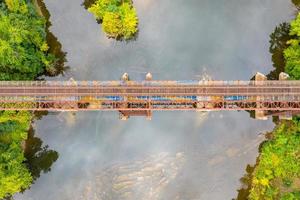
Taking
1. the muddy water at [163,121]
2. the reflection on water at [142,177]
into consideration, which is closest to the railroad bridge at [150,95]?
the muddy water at [163,121]

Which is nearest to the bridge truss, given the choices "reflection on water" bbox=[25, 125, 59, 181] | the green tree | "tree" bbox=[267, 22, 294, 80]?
the green tree

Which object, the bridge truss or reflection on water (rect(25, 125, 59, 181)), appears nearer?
the bridge truss

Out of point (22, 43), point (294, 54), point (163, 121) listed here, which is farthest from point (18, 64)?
point (294, 54)

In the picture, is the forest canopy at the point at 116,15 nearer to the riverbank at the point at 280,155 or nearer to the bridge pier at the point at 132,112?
the bridge pier at the point at 132,112

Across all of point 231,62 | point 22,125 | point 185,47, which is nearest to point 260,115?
point 231,62

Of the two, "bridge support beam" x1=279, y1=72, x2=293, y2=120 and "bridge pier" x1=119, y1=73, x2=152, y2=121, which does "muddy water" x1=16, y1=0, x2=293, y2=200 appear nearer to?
"bridge pier" x1=119, y1=73, x2=152, y2=121

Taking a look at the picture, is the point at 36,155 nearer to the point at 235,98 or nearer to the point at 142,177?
the point at 142,177

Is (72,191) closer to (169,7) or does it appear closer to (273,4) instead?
(169,7)

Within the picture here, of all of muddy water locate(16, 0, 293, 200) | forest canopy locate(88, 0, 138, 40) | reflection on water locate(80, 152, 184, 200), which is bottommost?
reflection on water locate(80, 152, 184, 200)
